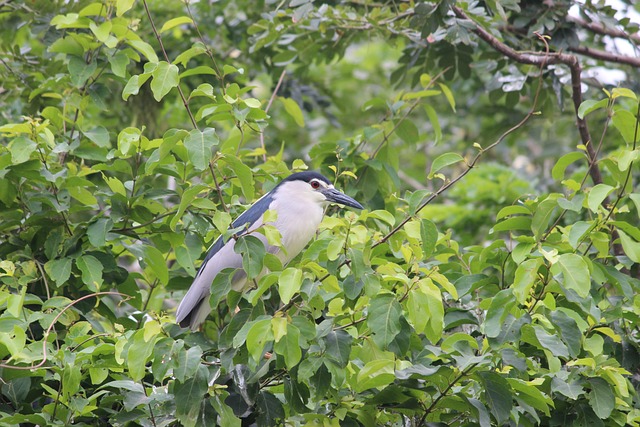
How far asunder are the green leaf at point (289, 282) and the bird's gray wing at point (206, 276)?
109 cm

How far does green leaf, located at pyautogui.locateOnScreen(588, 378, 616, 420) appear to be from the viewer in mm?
2688

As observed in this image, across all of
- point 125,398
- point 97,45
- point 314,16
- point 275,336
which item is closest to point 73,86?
point 97,45

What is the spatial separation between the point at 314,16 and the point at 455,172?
4.20 meters

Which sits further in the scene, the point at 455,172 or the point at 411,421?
the point at 455,172

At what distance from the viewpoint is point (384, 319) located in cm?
238

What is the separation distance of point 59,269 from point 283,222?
101cm

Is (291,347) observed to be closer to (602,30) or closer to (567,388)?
(567,388)

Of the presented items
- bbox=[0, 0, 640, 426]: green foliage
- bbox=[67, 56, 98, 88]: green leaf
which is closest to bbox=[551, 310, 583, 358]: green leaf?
bbox=[0, 0, 640, 426]: green foliage

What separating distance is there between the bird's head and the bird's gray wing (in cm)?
20

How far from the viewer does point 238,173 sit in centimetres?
277

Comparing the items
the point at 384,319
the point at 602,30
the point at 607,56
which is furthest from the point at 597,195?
the point at 602,30

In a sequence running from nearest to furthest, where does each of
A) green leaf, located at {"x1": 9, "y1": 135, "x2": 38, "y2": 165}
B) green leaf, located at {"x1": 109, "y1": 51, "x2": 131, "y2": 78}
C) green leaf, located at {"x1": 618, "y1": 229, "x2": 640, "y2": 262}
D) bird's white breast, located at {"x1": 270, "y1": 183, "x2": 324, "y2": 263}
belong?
1. green leaf, located at {"x1": 618, "y1": 229, "x2": 640, "y2": 262}
2. green leaf, located at {"x1": 9, "y1": 135, "x2": 38, "y2": 165}
3. green leaf, located at {"x1": 109, "y1": 51, "x2": 131, "y2": 78}
4. bird's white breast, located at {"x1": 270, "y1": 183, "x2": 324, "y2": 263}

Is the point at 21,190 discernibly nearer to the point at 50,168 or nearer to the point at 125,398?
the point at 50,168

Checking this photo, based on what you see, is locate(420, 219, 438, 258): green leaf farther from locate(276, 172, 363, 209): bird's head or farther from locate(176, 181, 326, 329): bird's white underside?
locate(276, 172, 363, 209): bird's head
